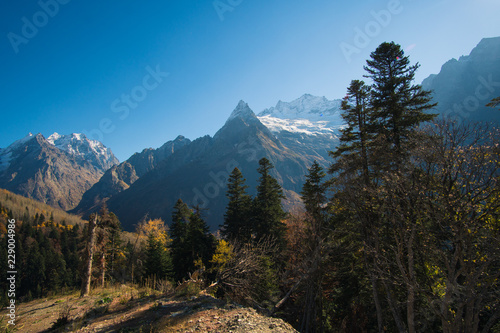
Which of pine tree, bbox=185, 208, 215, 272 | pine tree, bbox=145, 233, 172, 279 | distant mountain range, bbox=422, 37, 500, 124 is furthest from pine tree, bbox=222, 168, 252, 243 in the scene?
distant mountain range, bbox=422, 37, 500, 124

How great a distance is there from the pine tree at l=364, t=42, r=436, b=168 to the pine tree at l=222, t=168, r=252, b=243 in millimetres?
19078

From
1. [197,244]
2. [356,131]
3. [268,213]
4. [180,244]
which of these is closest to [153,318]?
[356,131]

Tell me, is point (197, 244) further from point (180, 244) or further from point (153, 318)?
point (153, 318)

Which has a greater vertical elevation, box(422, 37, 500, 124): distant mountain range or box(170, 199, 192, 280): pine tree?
box(422, 37, 500, 124): distant mountain range

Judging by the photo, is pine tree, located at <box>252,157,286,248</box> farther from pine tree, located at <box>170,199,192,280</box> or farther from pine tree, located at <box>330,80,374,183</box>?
pine tree, located at <box>330,80,374,183</box>

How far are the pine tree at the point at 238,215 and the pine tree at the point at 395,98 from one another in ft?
62.6

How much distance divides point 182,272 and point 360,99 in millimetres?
27884

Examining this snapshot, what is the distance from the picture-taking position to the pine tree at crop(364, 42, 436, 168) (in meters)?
13.4

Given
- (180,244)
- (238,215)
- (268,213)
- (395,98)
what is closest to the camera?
(395,98)

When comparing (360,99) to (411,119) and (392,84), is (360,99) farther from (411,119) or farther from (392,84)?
(411,119)

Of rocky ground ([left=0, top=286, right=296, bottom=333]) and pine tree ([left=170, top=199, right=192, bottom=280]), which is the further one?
pine tree ([left=170, top=199, right=192, bottom=280])

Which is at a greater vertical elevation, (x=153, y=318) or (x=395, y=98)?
(x=395, y=98)

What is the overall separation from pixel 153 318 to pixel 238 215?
21.8m

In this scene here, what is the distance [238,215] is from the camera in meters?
29.5
